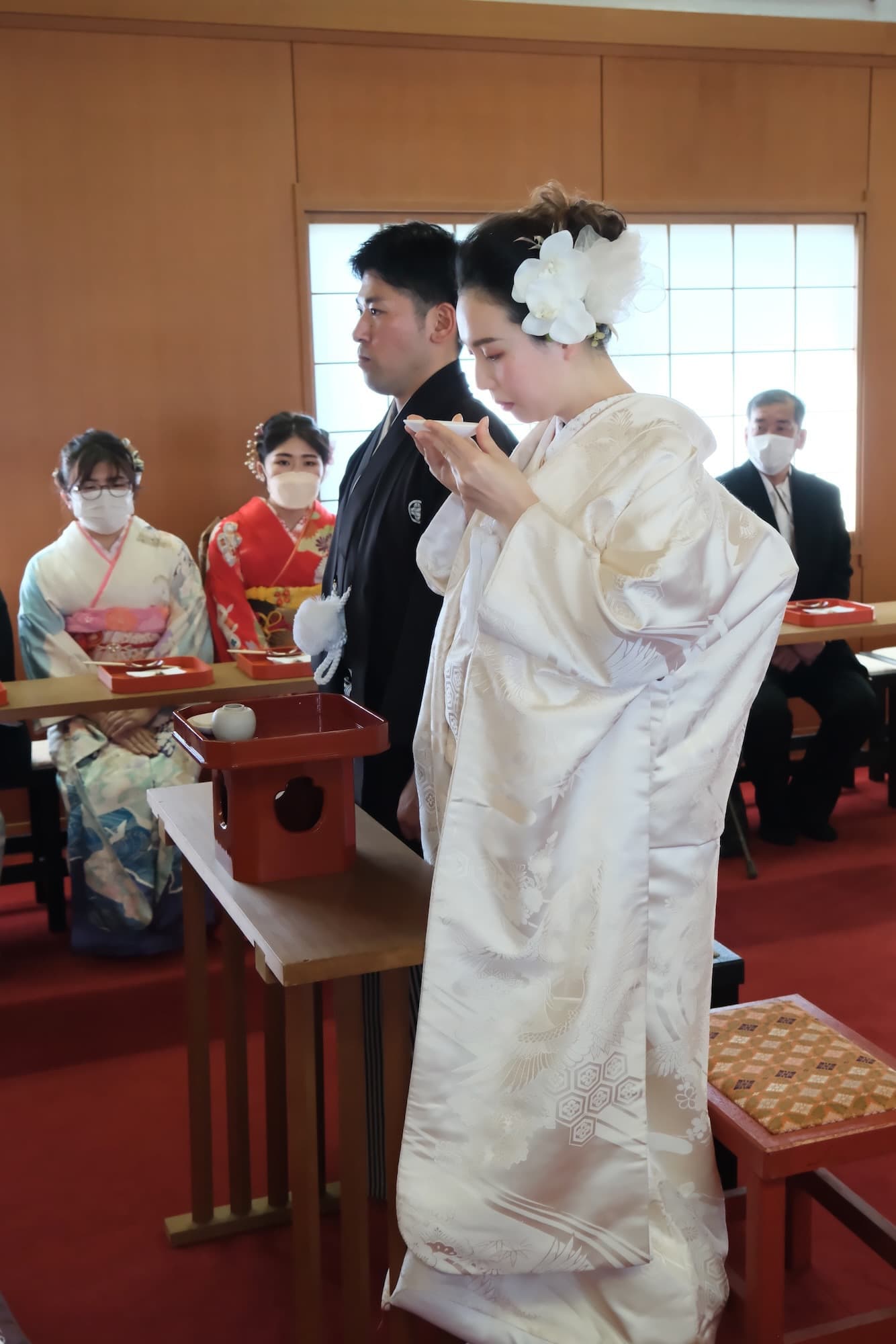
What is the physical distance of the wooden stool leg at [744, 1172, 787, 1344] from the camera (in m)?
1.71

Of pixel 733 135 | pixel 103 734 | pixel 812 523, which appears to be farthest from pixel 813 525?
pixel 103 734

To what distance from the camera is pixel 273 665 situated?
3570 mm

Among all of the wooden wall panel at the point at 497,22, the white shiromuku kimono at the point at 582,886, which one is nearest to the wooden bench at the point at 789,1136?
the white shiromuku kimono at the point at 582,886

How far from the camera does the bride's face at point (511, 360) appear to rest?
5.64 ft

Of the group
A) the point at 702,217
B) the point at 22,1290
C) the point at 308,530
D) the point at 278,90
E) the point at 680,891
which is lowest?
the point at 22,1290

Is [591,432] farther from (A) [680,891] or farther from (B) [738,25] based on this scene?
(B) [738,25]

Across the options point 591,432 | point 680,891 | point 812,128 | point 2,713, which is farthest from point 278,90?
point 680,891

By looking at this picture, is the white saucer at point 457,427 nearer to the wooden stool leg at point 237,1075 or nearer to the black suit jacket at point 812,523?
the wooden stool leg at point 237,1075

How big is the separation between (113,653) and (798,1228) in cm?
269

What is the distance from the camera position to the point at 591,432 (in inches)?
67.0

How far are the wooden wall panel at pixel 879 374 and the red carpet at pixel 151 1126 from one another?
1.84 metres

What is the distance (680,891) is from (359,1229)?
2.08 feet

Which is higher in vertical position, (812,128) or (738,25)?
(738,25)

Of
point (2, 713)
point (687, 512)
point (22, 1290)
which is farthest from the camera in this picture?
point (2, 713)
